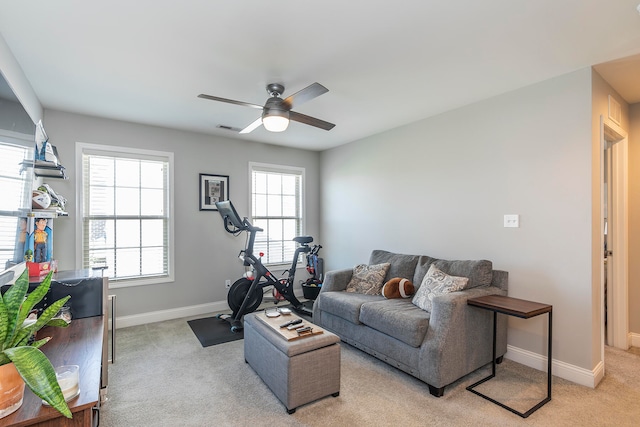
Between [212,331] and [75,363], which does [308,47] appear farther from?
[212,331]

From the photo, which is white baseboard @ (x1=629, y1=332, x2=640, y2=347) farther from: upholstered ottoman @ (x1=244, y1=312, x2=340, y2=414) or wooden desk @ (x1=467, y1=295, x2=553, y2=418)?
upholstered ottoman @ (x1=244, y1=312, x2=340, y2=414)

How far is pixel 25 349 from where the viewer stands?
97cm

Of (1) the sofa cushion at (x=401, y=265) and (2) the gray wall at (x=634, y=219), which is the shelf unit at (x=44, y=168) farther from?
(2) the gray wall at (x=634, y=219)

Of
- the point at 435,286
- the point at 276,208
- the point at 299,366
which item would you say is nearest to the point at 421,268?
the point at 435,286

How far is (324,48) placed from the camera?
229 centimetres

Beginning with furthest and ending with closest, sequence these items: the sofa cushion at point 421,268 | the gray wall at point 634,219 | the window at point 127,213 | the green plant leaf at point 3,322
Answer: the window at point 127,213, the sofa cushion at point 421,268, the gray wall at point 634,219, the green plant leaf at point 3,322

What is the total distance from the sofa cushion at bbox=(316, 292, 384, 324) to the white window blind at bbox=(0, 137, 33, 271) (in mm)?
2530

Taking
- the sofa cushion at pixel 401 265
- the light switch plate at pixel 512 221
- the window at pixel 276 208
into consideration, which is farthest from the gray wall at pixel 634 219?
the window at pixel 276 208

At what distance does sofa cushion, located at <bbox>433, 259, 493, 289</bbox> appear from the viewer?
2963 mm

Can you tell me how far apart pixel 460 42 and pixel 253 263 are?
10.4 feet

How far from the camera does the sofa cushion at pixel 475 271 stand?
9.72 ft

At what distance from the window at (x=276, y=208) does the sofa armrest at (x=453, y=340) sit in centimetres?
317

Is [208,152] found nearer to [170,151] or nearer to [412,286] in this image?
[170,151]

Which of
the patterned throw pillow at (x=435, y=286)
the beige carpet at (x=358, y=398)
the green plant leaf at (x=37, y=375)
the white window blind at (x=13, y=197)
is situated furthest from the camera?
the patterned throw pillow at (x=435, y=286)
